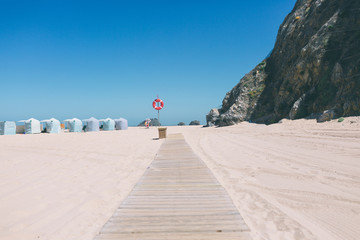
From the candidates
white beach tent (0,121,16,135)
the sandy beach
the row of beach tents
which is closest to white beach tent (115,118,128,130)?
the row of beach tents

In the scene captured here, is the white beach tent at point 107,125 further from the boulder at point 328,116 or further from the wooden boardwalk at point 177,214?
the wooden boardwalk at point 177,214

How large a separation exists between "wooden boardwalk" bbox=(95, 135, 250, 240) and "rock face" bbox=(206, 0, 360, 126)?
13179 millimetres

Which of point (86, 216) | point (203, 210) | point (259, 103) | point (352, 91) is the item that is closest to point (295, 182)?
point (203, 210)

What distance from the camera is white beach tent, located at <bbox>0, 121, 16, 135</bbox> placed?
25406mm

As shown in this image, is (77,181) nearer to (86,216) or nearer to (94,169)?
(94,169)

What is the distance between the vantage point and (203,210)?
311 cm

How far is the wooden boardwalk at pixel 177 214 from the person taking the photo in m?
2.49

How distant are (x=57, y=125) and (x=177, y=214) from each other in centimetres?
3164

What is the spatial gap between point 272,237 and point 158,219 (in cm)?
158

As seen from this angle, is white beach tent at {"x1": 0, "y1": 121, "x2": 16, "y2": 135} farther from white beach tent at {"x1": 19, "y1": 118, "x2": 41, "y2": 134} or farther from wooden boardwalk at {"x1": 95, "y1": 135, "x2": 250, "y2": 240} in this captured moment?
wooden boardwalk at {"x1": 95, "y1": 135, "x2": 250, "y2": 240}

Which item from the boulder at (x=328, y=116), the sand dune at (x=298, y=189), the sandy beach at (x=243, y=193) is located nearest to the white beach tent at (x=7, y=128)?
the sandy beach at (x=243, y=193)

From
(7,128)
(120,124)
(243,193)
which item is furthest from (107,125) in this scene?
(243,193)

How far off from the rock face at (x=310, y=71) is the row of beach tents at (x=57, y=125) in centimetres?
1792

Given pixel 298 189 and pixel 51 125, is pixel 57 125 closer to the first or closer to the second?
pixel 51 125
